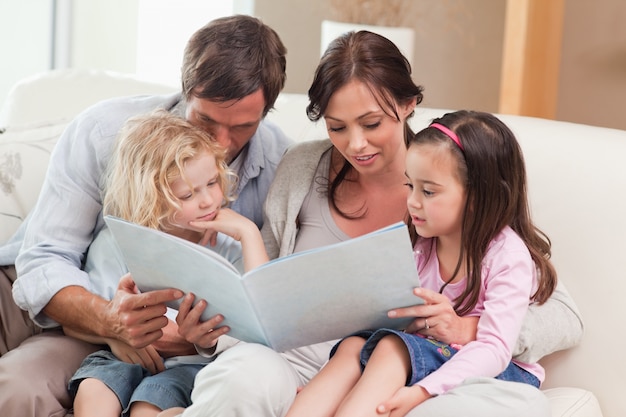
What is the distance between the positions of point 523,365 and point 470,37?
2624mm

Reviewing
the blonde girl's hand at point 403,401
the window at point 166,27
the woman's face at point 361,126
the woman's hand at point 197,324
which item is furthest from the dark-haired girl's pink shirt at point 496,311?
the window at point 166,27

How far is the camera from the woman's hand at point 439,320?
1.58 m

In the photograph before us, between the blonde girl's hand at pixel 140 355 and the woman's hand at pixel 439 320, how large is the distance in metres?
0.55

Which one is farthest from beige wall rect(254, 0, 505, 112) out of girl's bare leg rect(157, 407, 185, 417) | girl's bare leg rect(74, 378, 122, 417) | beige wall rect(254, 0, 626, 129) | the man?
girl's bare leg rect(157, 407, 185, 417)

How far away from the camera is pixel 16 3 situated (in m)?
4.13

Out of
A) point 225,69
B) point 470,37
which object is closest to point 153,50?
point 470,37

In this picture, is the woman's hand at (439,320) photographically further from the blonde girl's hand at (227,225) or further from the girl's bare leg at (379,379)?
the blonde girl's hand at (227,225)

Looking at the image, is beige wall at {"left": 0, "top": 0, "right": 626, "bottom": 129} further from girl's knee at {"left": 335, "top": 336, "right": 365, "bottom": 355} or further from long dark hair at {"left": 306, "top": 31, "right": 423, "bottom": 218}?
girl's knee at {"left": 335, "top": 336, "right": 365, "bottom": 355}

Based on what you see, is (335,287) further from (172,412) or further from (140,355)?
(140,355)

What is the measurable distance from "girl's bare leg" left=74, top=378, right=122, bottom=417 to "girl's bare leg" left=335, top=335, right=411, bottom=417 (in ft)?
1.58

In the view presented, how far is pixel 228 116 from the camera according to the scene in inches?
76.7

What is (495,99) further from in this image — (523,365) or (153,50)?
(523,365)

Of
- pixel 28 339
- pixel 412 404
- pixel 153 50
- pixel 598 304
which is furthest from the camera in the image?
pixel 153 50

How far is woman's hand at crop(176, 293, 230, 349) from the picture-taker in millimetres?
1634
